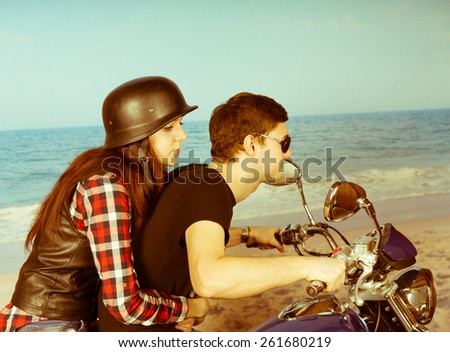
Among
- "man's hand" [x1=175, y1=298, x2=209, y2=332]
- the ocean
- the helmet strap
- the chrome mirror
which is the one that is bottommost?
the ocean

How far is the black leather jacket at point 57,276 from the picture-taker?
5.64 feet

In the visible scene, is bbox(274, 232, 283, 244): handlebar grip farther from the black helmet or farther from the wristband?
the black helmet

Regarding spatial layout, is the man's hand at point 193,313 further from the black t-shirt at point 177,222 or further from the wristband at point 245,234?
the wristband at point 245,234

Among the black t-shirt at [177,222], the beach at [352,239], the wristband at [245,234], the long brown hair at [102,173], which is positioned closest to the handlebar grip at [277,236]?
the wristband at [245,234]

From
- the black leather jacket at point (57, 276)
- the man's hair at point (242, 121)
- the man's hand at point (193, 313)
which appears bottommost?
the man's hand at point (193, 313)

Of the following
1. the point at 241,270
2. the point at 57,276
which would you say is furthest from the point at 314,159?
the point at 241,270

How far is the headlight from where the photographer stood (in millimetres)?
1504

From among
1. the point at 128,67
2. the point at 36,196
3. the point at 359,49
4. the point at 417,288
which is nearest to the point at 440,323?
the point at 417,288

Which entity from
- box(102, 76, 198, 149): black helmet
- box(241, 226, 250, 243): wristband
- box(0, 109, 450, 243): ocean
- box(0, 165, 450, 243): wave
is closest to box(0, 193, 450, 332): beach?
box(0, 165, 450, 243): wave

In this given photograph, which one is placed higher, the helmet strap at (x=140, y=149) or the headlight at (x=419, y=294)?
the helmet strap at (x=140, y=149)

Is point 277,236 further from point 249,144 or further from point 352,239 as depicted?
point 352,239

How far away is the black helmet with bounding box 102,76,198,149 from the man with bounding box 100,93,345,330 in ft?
0.57
